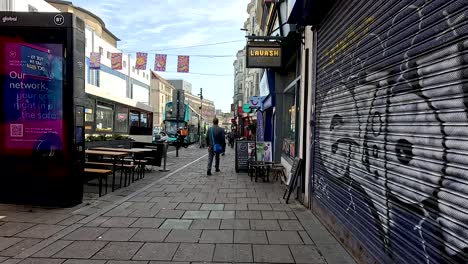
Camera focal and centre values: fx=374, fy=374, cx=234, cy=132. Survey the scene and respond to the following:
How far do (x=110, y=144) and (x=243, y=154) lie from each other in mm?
4524

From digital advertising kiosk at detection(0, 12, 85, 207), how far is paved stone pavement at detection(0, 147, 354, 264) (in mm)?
405

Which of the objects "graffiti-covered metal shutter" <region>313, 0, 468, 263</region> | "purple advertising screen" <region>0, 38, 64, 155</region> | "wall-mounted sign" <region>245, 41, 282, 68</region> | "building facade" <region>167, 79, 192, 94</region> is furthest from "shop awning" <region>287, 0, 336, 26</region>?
"building facade" <region>167, 79, 192, 94</region>

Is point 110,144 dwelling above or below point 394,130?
below

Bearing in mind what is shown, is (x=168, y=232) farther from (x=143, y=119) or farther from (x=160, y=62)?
(x=160, y=62)

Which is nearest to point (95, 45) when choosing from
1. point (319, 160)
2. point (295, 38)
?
point (295, 38)

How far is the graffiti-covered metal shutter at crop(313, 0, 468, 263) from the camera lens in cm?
242

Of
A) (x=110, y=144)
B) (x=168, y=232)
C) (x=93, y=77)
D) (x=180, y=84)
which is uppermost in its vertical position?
(x=180, y=84)

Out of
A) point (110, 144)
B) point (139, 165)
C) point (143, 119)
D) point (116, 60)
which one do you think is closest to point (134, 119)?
point (143, 119)

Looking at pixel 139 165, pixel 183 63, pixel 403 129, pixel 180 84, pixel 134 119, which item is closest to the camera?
pixel 403 129

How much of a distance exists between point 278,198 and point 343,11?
441cm

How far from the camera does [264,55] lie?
11039mm

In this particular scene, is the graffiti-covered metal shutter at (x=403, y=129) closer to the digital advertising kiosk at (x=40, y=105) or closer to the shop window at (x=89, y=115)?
the digital advertising kiosk at (x=40, y=105)

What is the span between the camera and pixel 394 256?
3.26 m

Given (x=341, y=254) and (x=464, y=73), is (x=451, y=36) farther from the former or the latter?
(x=341, y=254)
